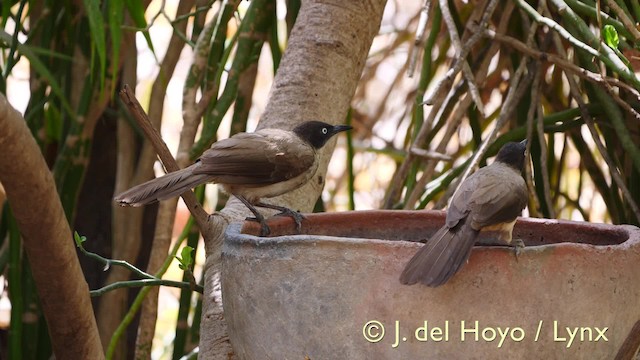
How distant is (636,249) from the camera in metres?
1.72

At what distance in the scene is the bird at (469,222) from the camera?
1548 mm

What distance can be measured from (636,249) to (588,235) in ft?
0.80

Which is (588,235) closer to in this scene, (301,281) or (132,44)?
(301,281)

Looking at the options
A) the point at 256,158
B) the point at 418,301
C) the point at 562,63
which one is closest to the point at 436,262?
the point at 418,301

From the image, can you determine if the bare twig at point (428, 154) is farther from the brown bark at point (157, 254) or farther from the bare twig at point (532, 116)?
the brown bark at point (157, 254)

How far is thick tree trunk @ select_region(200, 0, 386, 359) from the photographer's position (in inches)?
99.7

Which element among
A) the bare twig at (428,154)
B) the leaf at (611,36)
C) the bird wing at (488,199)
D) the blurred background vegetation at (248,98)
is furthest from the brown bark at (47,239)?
the leaf at (611,36)

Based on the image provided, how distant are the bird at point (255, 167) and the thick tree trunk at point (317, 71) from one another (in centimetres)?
12

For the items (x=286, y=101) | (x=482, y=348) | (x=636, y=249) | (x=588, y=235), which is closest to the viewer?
(x=482, y=348)

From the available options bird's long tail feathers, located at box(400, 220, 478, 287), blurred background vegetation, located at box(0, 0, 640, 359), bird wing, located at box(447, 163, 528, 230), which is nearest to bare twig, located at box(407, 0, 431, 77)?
blurred background vegetation, located at box(0, 0, 640, 359)

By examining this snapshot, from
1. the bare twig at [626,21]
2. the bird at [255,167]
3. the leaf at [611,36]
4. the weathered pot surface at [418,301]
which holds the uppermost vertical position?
the bare twig at [626,21]

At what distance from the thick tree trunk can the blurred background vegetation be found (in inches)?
6.5

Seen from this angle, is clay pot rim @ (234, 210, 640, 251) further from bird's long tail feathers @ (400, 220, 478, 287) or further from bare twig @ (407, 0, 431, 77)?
bare twig @ (407, 0, 431, 77)

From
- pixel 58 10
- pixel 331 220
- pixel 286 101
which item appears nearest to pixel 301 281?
pixel 331 220
